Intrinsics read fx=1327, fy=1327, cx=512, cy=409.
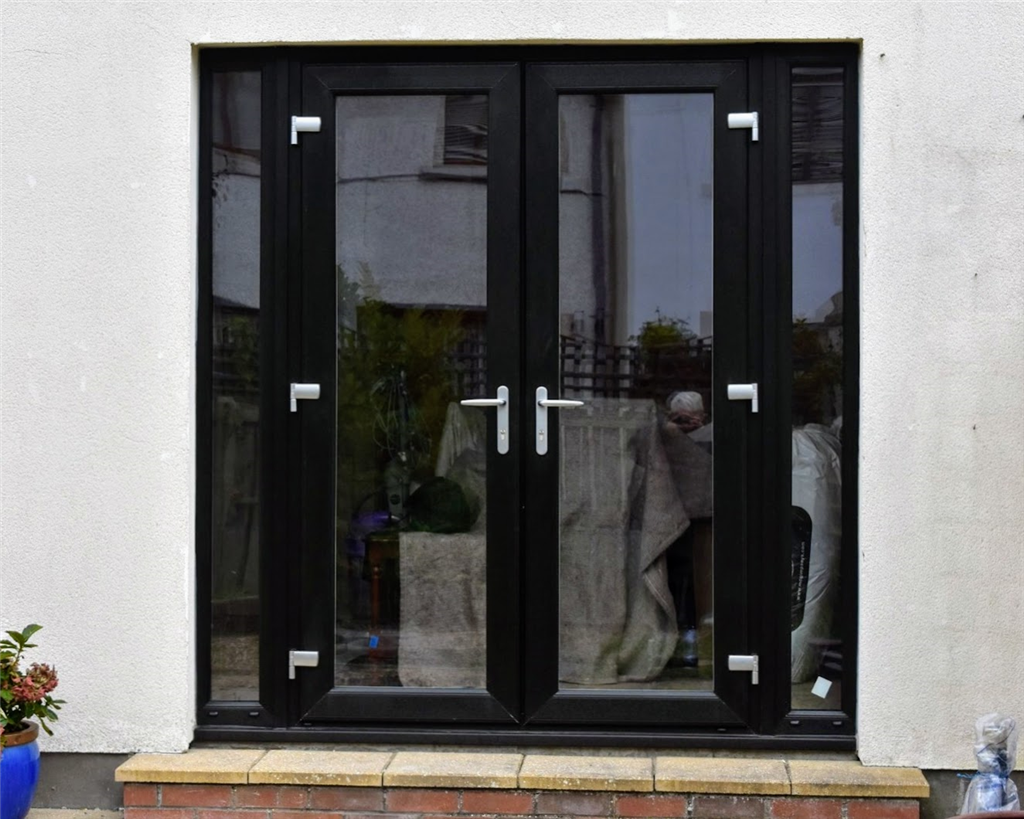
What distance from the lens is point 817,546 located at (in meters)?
4.24

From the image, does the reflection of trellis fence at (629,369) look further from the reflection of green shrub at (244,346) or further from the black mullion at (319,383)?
the reflection of green shrub at (244,346)

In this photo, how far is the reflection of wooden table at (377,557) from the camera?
4.31 m

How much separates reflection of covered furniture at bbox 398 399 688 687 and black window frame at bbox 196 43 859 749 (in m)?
0.23

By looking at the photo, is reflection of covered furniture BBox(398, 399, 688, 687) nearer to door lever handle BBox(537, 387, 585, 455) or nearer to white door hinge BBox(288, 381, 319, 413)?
door lever handle BBox(537, 387, 585, 455)

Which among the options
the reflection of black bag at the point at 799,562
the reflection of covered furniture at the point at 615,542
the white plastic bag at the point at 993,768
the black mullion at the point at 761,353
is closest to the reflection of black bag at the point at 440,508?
the reflection of covered furniture at the point at 615,542

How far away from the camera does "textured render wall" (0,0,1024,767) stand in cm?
407

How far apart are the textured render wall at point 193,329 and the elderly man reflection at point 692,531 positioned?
49 cm

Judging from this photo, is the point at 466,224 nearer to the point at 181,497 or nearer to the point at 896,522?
the point at 181,497

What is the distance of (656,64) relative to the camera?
421cm

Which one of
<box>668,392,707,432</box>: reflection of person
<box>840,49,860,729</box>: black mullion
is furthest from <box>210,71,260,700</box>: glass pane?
<box>840,49,860,729</box>: black mullion

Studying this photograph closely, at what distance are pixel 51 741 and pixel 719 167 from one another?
2.81 meters

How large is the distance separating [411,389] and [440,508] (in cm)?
40

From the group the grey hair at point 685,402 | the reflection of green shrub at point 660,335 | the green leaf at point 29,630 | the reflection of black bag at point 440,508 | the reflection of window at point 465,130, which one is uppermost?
the reflection of window at point 465,130

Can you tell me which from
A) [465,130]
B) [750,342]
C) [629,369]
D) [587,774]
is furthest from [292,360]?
[587,774]
